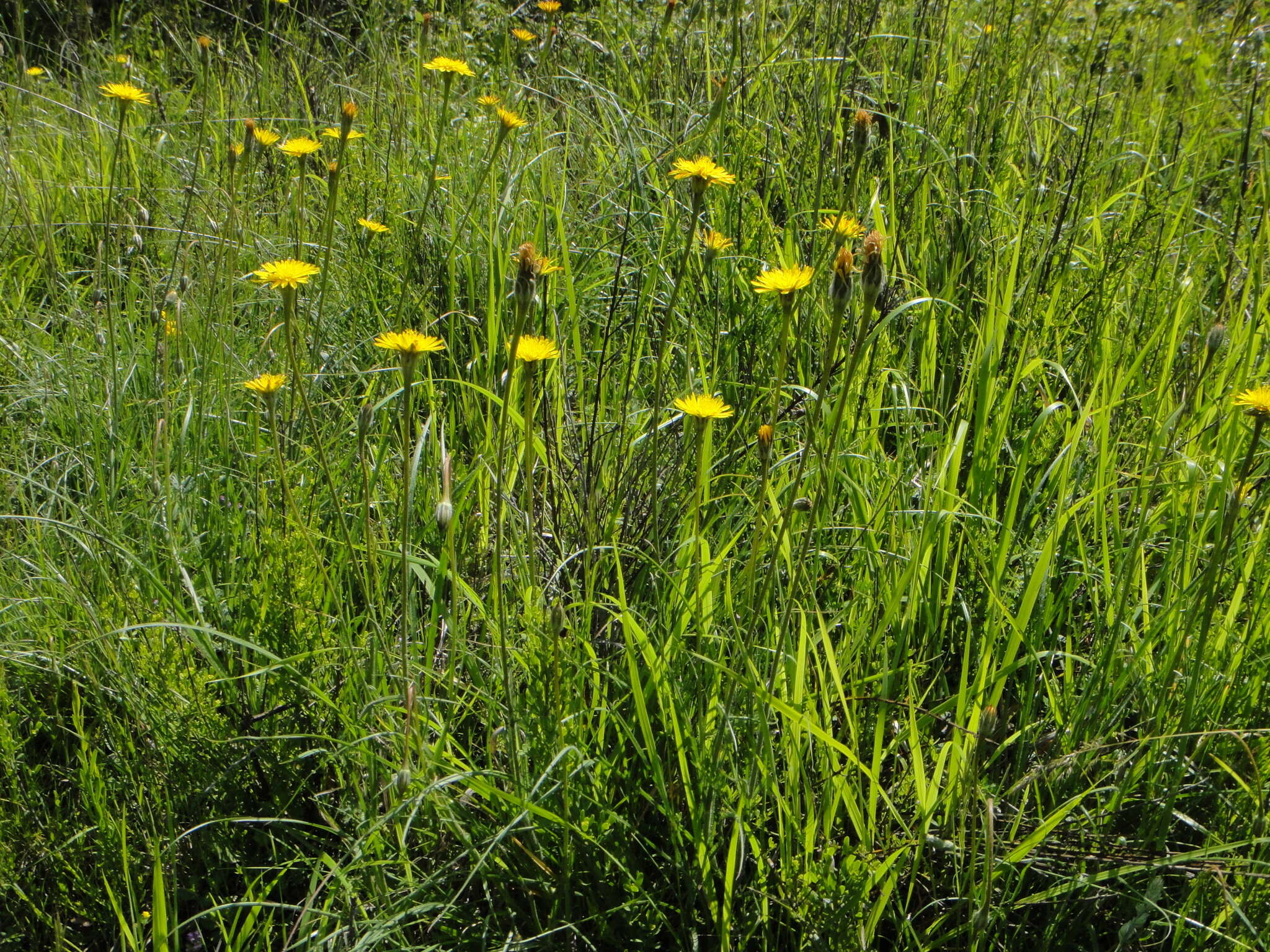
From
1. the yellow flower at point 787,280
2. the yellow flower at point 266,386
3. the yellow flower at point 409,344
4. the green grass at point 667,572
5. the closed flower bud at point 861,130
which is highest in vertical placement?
the closed flower bud at point 861,130

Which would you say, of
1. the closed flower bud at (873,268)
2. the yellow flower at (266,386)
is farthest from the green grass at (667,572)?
the yellow flower at (266,386)

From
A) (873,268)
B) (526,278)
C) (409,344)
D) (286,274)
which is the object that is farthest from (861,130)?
(286,274)

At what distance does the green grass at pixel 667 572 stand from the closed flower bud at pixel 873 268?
0.02 metres

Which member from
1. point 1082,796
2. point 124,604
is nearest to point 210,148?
point 124,604

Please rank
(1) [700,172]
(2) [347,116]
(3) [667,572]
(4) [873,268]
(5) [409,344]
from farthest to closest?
(2) [347,116], (3) [667,572], (1) [700,172], (5) [409,344], (4) [873,268]

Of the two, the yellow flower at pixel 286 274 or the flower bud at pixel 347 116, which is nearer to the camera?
the yellow flower at pixel 286 274

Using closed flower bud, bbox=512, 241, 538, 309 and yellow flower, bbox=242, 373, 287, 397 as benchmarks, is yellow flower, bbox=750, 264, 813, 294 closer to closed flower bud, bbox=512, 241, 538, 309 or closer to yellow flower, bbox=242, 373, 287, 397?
closed flower bud, bbox=512, 241, 538, 309

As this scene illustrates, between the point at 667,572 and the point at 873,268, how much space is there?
53cm

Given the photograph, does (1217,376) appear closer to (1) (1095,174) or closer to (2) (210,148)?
(1) (1095,174)

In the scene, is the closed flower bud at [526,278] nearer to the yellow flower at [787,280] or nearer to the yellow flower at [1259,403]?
the yellow flower at [787,280]

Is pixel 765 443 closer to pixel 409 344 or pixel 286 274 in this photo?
pixel 409 344

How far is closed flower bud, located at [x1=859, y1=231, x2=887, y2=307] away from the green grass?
0.07 ft

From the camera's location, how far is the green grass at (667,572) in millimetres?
1107

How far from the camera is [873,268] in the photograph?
2.89ft
